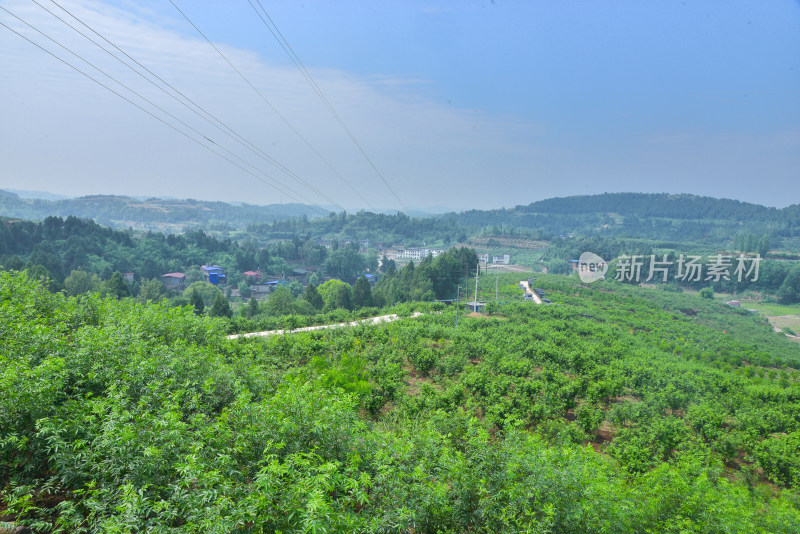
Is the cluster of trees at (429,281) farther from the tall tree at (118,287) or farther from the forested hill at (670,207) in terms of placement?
the forested hill at (670,207)

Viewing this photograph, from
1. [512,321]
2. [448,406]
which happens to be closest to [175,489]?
[448,406]

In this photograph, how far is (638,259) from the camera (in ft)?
233

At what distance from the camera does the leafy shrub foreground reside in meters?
3.60

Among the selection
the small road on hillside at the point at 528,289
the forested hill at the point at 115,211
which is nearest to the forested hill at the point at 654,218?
the forested hill at the point at 115,211

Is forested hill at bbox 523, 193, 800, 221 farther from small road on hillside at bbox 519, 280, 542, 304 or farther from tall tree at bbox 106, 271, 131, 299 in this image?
tall tree at bbox 106, 271, 131, 299

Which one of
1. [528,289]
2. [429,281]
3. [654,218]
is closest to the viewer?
[429,281]

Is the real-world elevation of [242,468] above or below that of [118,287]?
above

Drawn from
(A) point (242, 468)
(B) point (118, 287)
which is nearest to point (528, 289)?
(B) point (118, 287)

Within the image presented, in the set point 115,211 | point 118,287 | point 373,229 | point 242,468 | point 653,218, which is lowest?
point 118,287

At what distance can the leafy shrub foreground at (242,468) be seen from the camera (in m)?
3.60

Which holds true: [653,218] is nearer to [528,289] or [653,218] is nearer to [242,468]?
[528,289]

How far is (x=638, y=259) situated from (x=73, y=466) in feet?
262

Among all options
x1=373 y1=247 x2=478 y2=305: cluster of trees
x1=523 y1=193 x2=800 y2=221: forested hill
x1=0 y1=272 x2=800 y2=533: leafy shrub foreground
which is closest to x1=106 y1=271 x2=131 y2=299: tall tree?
x1=373 y1=247 x2=478 y2=305: cluster of trees

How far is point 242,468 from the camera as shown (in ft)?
14.4
